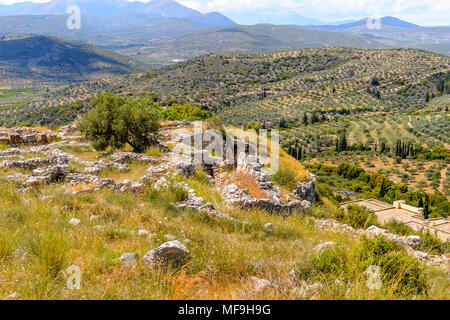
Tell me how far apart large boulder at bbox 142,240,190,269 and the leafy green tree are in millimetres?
11147

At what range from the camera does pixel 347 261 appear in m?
4.63

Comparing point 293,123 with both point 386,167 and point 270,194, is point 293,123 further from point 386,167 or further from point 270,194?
point 270,194

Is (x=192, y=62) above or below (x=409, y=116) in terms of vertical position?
above

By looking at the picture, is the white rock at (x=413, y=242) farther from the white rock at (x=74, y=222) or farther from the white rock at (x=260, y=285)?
the white rock at (x=74, y=222)

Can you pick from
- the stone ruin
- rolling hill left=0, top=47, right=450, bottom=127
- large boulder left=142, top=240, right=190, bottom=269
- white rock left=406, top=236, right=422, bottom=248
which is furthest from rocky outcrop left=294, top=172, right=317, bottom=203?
rolling hill left=0, top=47, right=450, bottom=127

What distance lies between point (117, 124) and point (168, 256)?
1177 centimetres

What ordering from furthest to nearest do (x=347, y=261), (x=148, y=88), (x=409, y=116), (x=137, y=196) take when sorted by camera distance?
(x=148, y=88) < (x=409, y=116) < (x=137, y=196) < (x=347, y=261)

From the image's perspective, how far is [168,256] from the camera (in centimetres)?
424

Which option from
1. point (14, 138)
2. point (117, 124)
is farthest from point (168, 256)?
point (14, 138)

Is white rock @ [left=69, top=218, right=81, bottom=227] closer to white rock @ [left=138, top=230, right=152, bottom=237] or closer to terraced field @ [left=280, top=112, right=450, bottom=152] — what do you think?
white rock @ [left=138, top=230, right=152, bottom=237]

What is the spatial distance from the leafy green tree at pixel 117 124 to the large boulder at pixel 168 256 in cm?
1115

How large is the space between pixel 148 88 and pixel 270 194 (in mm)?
87304

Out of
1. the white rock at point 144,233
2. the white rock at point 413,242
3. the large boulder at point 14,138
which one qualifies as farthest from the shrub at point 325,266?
the large boulder at point 14,138
